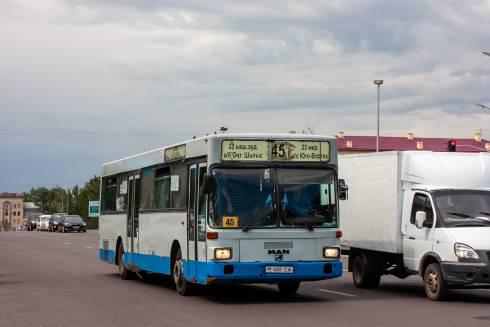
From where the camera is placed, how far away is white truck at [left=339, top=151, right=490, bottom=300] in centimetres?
1517

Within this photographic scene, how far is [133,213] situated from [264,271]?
20.8ft

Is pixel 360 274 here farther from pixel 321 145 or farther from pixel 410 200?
pixel 321 145

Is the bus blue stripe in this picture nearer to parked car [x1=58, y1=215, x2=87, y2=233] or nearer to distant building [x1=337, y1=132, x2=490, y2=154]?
parked car [x1=58, y1=215, x2=87, y2=233]

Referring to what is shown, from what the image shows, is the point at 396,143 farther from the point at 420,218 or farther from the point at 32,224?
the point at 420,218

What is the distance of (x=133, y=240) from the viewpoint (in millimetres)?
20844

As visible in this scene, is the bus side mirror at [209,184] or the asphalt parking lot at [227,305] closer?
the asphalt parking lot at [227,305]

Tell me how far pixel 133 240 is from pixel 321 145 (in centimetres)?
650

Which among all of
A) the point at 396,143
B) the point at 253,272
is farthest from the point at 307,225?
the point at 396,143

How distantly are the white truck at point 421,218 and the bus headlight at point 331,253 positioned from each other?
5.00 feet

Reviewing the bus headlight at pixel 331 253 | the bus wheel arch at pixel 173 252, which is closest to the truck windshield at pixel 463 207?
the bus headlight at pixel 331 253

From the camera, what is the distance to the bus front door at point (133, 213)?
20.5 m

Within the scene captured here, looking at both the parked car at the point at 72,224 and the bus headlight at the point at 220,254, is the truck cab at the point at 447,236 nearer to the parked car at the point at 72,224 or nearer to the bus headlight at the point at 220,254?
the bus headlight at the point at 220,254

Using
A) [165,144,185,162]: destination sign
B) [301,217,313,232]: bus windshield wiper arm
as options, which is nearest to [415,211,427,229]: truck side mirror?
[301,217,313,232]: bus windshield wiper arm

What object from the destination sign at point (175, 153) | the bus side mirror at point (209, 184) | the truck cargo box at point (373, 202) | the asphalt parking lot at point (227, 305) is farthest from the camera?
the truck cargo box at point (373, 202)
